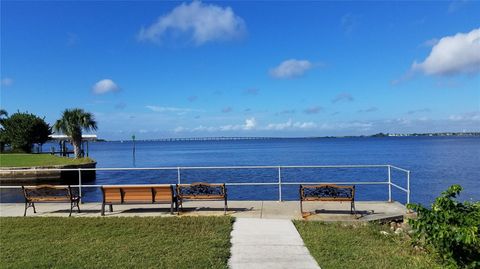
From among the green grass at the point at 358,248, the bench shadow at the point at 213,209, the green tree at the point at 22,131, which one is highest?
the green tree at the point at 22,131

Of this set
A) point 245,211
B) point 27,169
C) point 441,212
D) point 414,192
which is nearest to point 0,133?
point 27,169

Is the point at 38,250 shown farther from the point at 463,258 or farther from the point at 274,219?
the point at 463,258

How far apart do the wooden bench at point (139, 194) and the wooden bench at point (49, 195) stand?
107 centimetres

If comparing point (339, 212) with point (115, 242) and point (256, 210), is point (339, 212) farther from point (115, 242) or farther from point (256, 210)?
point (115, 242)

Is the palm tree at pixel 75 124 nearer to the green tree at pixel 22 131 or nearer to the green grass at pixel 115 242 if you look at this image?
the green tree at pixel 22 131

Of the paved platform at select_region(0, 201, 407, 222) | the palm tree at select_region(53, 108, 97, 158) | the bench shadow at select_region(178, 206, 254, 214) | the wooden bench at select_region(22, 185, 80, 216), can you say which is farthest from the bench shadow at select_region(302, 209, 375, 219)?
the palm tree at select_region(53, 108, 97, 158)

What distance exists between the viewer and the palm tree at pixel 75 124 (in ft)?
148

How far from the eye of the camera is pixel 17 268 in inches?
235

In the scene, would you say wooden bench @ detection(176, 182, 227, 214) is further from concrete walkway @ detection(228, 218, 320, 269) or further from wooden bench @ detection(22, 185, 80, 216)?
wooden bench @ detection(22, 185, 80, 216)

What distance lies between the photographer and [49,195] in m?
10.9

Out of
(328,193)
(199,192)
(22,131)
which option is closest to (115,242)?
(199,192)

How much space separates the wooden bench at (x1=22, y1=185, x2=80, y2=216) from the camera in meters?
10.7

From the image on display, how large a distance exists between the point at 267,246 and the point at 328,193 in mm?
3109

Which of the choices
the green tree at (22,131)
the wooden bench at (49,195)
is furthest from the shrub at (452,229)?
the green tree at (22,131)
